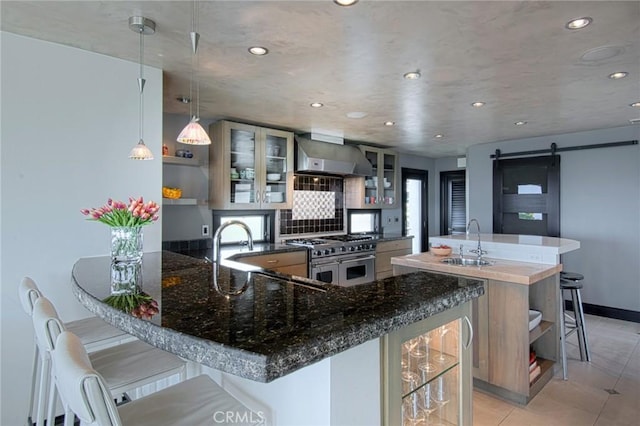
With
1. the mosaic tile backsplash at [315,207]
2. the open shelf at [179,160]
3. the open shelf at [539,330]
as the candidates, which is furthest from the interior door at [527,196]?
the open shelf at [179,160]

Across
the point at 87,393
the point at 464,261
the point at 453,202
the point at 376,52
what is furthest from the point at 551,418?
the point at 453,202

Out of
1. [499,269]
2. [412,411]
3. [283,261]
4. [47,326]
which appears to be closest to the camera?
[47,326]

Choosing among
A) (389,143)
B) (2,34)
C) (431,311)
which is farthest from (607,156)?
(2,34)

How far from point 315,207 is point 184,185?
1966 mm

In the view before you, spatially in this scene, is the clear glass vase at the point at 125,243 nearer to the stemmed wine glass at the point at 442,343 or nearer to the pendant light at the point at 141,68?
the pendant light at the point at 141,68

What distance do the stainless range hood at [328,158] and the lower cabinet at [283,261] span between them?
1108 mm

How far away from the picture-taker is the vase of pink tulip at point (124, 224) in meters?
1.92

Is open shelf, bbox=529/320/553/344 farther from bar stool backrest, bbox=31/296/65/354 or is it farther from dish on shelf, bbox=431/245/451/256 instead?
bar stool backrest, bbox=31/296/65/354

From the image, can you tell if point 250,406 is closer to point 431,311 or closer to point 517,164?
point 431,311

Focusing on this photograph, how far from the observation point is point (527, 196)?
17.1 ft

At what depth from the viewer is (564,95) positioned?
313 cm

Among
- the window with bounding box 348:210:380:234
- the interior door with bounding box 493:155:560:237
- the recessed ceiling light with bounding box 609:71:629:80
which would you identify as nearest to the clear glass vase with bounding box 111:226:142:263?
the recessed ceiling light with bounding box 609:71:629:80

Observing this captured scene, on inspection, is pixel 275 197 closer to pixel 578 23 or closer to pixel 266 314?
pixel 578 23

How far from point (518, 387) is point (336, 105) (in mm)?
2712
